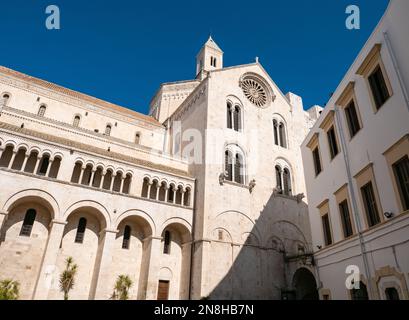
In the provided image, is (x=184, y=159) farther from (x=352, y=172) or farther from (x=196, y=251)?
(x=352, y=172)

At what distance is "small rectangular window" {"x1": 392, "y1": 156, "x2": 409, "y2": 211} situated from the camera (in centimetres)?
966

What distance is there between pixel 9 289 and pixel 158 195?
34.3 feet

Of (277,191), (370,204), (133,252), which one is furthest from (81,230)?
(370,204)

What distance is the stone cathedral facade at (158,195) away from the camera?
1789cm

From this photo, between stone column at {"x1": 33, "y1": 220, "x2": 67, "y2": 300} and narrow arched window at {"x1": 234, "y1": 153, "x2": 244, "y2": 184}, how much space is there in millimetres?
13674

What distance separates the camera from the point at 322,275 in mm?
14695

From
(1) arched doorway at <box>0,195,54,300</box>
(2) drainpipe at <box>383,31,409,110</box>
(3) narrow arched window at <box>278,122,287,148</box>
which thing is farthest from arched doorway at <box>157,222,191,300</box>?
(2) drainpipe at <box>383,31,409,110</box>

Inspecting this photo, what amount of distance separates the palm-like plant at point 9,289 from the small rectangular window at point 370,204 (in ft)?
56.2

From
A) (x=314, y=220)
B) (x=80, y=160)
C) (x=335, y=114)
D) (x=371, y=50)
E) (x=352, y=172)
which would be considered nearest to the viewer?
(x=371, y=50)

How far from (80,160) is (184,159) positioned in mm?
9548

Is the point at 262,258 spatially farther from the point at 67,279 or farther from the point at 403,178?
the point at 403,178

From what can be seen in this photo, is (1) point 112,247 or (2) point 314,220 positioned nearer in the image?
(2) point 314,220

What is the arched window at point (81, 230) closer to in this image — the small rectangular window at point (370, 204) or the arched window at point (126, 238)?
the arched window at point (126, 238)
